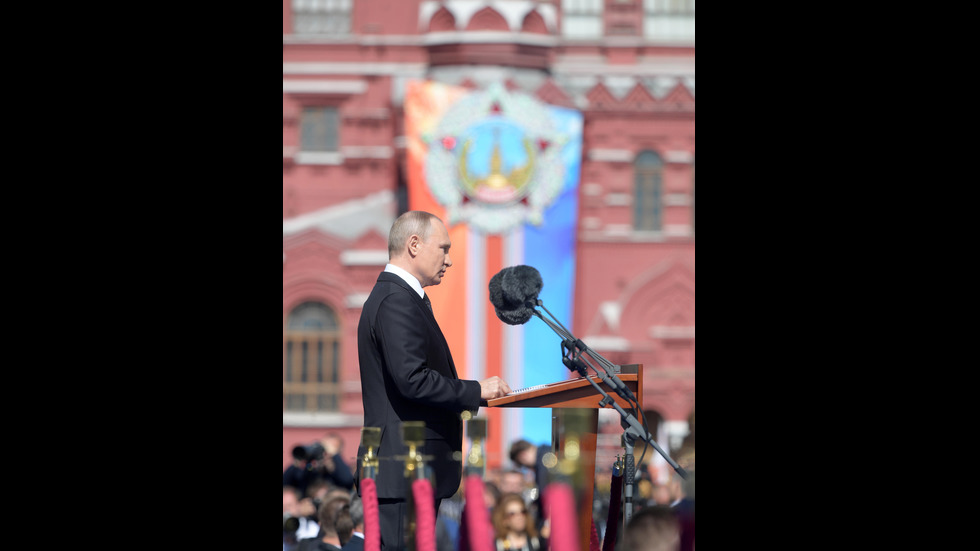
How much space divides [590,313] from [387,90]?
456cm

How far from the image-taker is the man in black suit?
3.94 meters

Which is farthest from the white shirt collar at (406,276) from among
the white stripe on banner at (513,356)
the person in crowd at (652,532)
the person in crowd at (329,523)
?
the white stripe on banner at (513,356)

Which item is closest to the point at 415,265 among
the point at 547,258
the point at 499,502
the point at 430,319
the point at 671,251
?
the point at 430,319

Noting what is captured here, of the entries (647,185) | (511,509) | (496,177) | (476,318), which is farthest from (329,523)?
(647,185)

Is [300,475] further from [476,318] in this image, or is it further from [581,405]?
[476,318]

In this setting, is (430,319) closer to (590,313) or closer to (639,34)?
(590,313)

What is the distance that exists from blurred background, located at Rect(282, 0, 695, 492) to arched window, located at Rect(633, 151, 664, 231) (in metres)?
0.03

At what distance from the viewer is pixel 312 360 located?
17.0 metres

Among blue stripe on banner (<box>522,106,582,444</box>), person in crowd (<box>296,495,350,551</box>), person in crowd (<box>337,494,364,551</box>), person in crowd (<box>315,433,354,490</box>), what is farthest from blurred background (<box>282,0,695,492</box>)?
person in crowd (<box>337,494,364,551</box>)

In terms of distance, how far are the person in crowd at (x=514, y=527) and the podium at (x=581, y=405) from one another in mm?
998

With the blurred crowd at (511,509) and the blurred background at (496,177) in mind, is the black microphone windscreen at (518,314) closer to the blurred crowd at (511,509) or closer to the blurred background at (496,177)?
the blurred crowd at (511,509)

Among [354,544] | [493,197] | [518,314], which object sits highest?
[493,197]

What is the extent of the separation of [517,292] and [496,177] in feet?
40.7

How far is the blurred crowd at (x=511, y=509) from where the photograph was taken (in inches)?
128
